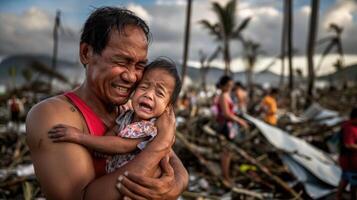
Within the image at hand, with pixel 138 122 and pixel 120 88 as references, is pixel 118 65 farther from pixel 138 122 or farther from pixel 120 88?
pixel 138 122

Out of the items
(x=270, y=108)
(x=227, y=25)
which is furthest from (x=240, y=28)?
(x=270, y=108)

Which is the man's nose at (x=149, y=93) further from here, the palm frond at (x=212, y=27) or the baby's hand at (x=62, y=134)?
the palm frond at (x=212, y=27)

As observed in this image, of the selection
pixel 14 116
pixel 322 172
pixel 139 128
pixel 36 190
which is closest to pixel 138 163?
pixel 139 128

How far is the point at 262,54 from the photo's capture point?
43906mm

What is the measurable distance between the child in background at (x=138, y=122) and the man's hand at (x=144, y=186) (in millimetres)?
137

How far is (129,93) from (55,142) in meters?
0.35

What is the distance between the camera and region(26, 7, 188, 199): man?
129 centimetres

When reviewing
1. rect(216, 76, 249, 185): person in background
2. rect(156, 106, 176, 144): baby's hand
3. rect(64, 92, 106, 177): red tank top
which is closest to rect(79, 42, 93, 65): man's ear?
rect(64, 92, 106, 177): red tank top

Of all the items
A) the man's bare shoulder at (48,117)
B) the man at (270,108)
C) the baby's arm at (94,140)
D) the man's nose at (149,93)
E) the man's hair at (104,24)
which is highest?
the man's hair at (104,24)

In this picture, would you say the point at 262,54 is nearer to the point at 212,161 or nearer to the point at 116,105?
the point at 212,161

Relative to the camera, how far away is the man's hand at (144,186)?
126 centimetres

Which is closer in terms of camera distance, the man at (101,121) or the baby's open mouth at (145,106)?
the man at (101,121)

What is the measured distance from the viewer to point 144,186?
129 centimetres

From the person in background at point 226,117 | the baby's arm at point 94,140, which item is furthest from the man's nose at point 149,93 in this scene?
the person in background at point 226,117
